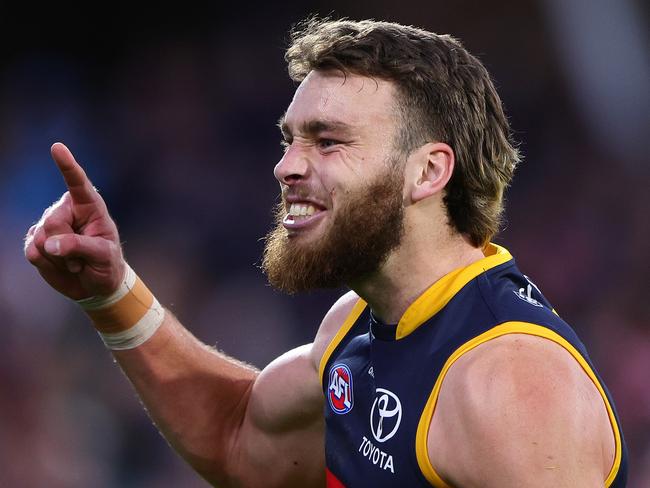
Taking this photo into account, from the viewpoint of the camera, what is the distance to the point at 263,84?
8.87m

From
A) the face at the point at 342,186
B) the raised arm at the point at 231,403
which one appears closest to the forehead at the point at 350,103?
the face at the point at 342,186

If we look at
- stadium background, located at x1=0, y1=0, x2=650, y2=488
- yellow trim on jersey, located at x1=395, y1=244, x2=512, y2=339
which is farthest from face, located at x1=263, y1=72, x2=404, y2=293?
stadium background, located at x1=0, y1=0, x2=650, y2=488

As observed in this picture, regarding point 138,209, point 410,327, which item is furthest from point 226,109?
point 410,327

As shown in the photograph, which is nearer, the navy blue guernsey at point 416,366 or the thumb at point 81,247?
the navy blue guernsey at point 416,366

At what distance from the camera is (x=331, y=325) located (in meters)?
3.67

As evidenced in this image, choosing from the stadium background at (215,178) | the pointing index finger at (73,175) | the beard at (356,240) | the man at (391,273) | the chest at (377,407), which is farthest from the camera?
the stadium background at (215,178)

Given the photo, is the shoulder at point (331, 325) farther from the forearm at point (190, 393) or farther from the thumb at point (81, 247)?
the thumb at point (81, 247)

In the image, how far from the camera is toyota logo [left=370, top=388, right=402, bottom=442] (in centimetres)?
294

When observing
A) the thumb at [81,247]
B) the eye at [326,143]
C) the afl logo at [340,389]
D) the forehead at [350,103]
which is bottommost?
the afl logo at [340,389]

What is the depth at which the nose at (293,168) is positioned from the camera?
320 cm

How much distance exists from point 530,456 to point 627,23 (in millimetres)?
6601

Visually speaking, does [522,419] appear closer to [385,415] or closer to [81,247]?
[385,415]

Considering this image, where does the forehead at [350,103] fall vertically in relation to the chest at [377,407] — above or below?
above

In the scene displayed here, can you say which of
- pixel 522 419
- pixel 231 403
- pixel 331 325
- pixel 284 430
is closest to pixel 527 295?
pixel 522 419
